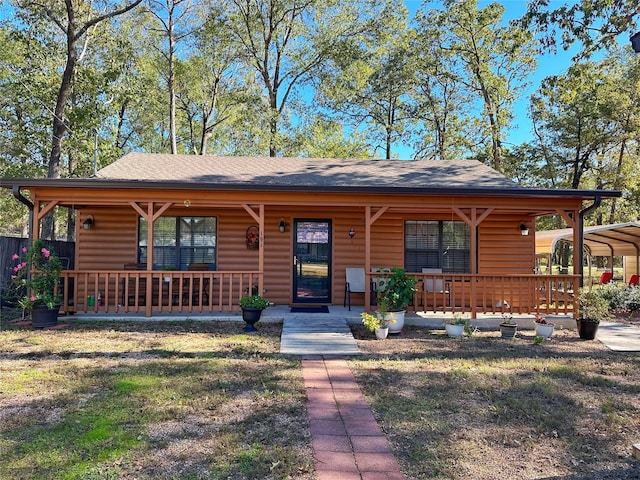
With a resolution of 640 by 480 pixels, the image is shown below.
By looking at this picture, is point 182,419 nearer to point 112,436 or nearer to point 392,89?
point 112,436

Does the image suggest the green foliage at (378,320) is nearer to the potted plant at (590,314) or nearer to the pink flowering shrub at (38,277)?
the potted plant at (590,314)

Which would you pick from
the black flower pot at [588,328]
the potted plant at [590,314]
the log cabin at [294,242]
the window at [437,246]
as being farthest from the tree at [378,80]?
the black flower pot at [588,328]

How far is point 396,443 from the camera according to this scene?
117 inches

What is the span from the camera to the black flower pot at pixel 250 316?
21.9 feet

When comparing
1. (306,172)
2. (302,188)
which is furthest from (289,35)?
(302,188)

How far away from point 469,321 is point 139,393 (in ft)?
17.8

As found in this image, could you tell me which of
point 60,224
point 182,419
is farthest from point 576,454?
point 60,224

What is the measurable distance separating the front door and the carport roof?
8.75 metres

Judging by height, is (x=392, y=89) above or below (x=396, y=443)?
above

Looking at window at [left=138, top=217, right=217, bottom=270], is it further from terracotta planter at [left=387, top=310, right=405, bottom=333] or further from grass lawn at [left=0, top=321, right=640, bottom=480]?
terracotta planter at [left=387, top=310, right=405, bottom=333]

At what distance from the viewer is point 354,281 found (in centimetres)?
880

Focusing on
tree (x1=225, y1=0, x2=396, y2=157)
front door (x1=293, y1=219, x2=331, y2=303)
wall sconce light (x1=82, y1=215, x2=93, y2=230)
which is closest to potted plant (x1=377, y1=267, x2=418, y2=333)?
front door (x1=293, y1=219, x2=331, y2=303)

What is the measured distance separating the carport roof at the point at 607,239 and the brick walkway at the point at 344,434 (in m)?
11.5

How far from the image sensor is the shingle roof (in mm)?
8305
